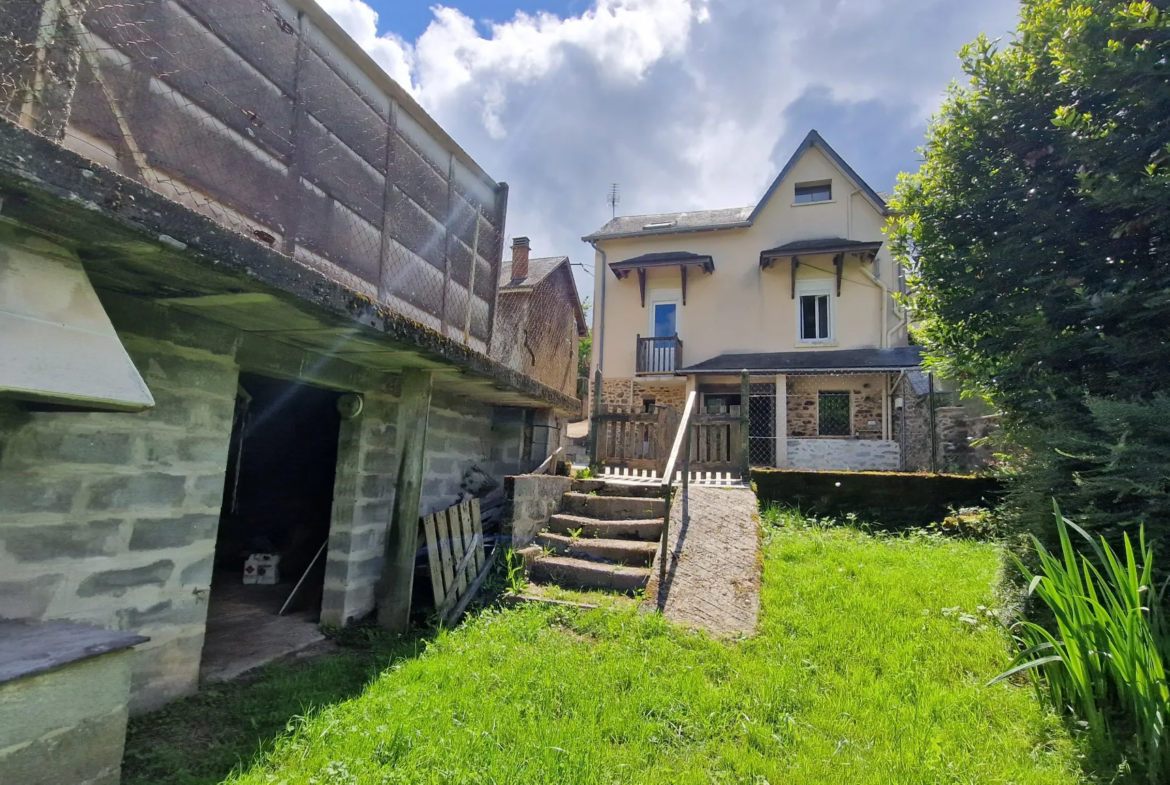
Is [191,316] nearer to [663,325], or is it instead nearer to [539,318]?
[539,318]

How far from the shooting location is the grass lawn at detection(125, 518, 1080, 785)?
2.46 meters

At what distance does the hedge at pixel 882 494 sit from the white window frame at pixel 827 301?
7382 mm

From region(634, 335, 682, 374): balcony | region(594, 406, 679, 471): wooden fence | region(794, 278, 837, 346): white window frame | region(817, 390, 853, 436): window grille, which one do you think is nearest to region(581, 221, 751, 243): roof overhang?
region(794, 278, 837, 346): white window frame

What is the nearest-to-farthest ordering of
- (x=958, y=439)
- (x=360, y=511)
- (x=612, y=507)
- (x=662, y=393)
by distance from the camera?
1. (x=360, y=511)
2. (x=612, y=507)
3. (x=958, y=439)
4. (x=662, y=393)

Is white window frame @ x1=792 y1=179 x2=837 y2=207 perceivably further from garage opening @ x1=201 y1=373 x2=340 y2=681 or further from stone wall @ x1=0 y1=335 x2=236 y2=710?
stone wall @ x1=0 y1=335 x2=236 y2=710

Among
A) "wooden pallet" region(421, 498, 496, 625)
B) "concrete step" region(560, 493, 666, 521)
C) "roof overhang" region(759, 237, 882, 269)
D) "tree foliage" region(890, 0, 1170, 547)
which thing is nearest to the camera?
"tree foliage" region(890, 0, 1170, 547)

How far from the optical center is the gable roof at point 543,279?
12172 millimetres

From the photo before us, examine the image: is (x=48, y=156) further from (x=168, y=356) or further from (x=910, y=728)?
(x=910, y=728)

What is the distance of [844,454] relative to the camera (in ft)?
42.3

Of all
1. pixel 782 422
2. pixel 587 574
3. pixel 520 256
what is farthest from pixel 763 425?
pixel 587 574

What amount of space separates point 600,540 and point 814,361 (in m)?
10.2

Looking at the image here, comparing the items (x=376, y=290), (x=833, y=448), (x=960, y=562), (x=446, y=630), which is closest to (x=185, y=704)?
(x=446, y=630)

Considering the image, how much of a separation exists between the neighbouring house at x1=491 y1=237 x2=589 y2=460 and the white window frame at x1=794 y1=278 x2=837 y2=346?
20.5 ft

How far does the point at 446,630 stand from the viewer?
419 cm
